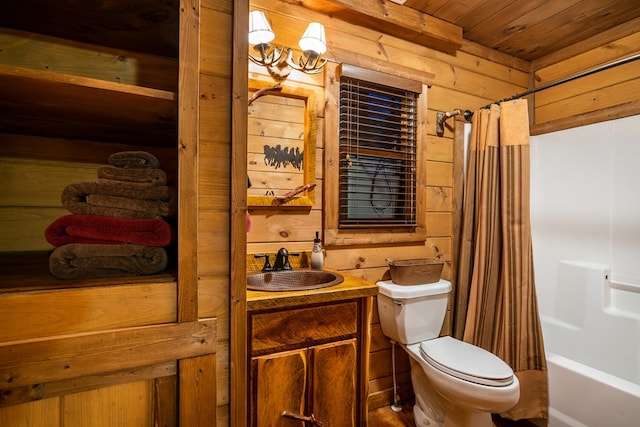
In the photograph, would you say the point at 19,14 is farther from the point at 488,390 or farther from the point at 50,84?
the point at 488,390

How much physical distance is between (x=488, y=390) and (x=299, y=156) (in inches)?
56.6

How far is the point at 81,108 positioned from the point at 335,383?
127 centimetres

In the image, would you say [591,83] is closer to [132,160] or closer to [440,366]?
[440,366]

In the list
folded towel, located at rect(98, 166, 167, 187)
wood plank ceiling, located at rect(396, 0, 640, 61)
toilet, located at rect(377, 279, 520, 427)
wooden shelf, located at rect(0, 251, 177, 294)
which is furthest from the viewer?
wood plank ceiling, located at rect(396, 0, 640, 61)

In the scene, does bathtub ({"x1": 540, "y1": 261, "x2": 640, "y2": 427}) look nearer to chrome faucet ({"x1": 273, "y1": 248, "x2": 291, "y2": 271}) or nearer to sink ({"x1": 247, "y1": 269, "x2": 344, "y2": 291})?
sink ({"x1": 247, "y1": 269, "x2": 344, "y2": 291})

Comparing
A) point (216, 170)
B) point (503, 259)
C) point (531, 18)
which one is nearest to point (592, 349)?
point (503, 259)

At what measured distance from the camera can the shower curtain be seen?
1769mm

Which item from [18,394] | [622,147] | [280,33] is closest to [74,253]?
[18,394]

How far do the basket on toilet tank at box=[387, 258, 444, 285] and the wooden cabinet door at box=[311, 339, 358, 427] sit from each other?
1.93 feet

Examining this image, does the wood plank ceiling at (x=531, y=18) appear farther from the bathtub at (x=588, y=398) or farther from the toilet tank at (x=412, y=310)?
the bathtub at (x=588, y=398)

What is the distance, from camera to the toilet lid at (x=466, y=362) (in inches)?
52.9

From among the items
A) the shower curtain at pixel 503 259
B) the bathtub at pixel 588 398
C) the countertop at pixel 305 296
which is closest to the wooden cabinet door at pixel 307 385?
the countertop at pixel 305 296

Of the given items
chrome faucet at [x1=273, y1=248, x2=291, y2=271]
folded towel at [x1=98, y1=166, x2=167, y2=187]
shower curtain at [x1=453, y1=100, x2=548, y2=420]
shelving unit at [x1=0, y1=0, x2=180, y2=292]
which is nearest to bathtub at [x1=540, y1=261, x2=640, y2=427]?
shower curtain at [x1=453, y1=100, x2=548, y2=420]

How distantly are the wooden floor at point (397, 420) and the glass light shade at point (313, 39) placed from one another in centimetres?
212
